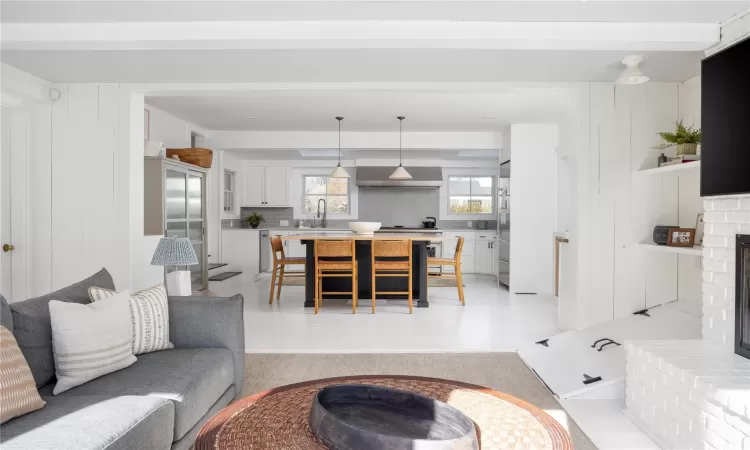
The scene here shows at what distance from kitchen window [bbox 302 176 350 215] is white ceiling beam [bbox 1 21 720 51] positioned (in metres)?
6.94

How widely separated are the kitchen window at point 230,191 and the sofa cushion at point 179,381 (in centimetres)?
691

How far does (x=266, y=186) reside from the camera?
32.9 feet

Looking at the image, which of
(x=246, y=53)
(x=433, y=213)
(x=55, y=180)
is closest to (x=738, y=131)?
(x=246, y=53)

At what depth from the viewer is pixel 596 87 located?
15.2 feet

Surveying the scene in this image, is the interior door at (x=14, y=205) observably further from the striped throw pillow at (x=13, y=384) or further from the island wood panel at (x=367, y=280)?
the striped throw pillow at (x=13, y=384)

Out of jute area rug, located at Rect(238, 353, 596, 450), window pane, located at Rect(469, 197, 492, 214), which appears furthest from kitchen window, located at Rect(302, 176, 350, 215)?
jute area rug, located at Rect(238, 353, 596, 450)

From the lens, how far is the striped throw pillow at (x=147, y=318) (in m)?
2.57

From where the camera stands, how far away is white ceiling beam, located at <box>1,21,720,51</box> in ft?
11.0

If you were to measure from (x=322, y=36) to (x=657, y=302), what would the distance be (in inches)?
146

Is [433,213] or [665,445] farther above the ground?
[433,213]

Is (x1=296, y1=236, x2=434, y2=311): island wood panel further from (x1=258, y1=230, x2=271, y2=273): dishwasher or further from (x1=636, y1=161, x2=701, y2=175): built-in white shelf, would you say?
(x1=258, y1=230, x2=271, y2=273): dishwasher

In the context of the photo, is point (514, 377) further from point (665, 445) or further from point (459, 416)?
point (459, 416)

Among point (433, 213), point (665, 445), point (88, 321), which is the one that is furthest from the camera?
point (433, 213)

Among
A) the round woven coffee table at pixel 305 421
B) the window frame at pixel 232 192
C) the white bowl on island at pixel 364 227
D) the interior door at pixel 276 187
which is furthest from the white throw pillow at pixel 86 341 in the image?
the interior door at pixel 276 187
